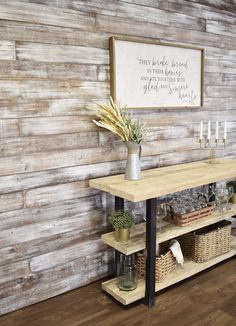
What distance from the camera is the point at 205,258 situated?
7.84 ft

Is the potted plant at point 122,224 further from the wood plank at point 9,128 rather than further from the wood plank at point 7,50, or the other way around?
the wood plank at point 7,50

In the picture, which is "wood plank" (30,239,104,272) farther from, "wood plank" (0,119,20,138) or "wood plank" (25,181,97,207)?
"wood plank" (0,119,20,138)

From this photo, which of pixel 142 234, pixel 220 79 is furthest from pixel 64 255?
pixel 220 79

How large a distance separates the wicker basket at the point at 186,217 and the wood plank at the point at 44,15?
1.36 meters

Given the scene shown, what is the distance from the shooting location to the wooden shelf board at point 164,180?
181cm

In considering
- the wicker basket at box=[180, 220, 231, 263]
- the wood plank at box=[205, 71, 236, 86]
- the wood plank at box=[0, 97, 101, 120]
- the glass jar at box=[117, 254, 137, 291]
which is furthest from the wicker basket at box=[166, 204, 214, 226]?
the wood plank at box=[205, 71, 236, 86]

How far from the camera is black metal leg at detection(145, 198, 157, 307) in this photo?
1.90 meters

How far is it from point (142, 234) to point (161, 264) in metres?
0.23

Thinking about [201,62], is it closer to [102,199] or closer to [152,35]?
[152,35]

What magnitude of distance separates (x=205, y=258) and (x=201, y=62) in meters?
1.56

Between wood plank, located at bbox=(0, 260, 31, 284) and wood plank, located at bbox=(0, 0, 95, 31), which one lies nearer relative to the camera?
wood plank, located at bbox=(0, 0, 95, 31)

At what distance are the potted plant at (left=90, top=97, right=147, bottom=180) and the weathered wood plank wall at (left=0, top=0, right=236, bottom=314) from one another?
165mm

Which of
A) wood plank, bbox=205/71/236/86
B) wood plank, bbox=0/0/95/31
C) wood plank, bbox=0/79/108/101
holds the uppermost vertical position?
wood plank, bbox=0/0/95/31

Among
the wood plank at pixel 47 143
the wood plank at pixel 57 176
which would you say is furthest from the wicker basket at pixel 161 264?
the wood plank at pixel 47 143
